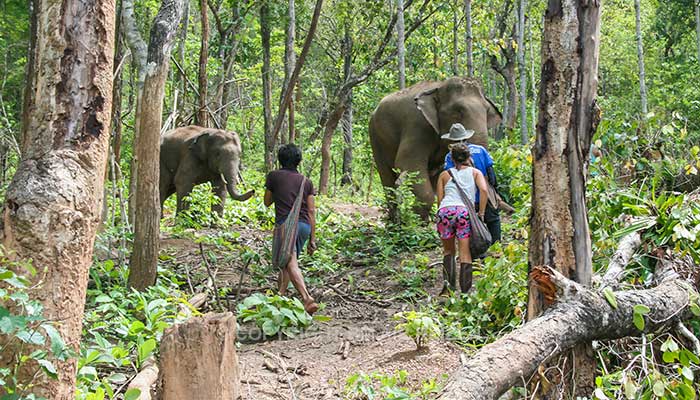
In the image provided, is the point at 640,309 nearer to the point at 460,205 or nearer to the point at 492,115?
the point at 460,205

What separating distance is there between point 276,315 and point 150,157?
1763 mm

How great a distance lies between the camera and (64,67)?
3.64 m

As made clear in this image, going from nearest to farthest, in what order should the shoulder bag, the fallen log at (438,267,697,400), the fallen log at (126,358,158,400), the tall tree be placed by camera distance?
1. the fallen log at (438,267,697,400)
2. the tall tree
3. the fallen log at (126,358,158,400)
4. the shoulder bag

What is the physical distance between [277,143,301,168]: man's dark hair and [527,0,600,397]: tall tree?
3525 mm

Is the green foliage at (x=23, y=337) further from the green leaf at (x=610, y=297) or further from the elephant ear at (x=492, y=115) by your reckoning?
the elephant ear at (x=492, y=115)

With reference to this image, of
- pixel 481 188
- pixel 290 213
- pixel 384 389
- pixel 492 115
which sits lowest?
pixel 384 389

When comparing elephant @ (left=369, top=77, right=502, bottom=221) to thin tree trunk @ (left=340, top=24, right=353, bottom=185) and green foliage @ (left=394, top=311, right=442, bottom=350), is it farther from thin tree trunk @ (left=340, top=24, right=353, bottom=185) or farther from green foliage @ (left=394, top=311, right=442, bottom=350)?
thin tree trunk @ (left=340, top=24, right=353, bottom=185)

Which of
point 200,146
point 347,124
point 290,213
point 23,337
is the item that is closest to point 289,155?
point 290,213

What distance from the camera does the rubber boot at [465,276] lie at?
7.42 metres

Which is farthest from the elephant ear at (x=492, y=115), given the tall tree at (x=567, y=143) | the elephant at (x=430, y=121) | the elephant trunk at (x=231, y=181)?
the tall tree at (x=567, y=143)

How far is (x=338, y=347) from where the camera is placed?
637 centimetres

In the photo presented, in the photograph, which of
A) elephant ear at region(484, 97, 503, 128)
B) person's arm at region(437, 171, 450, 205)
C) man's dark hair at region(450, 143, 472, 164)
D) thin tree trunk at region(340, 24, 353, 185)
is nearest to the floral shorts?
person's arm at region(437, 171, 450, 205)

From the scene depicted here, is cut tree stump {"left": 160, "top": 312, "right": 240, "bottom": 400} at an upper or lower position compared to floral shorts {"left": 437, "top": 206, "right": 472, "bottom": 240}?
lower

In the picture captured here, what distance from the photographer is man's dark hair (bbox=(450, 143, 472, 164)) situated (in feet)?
24.7
